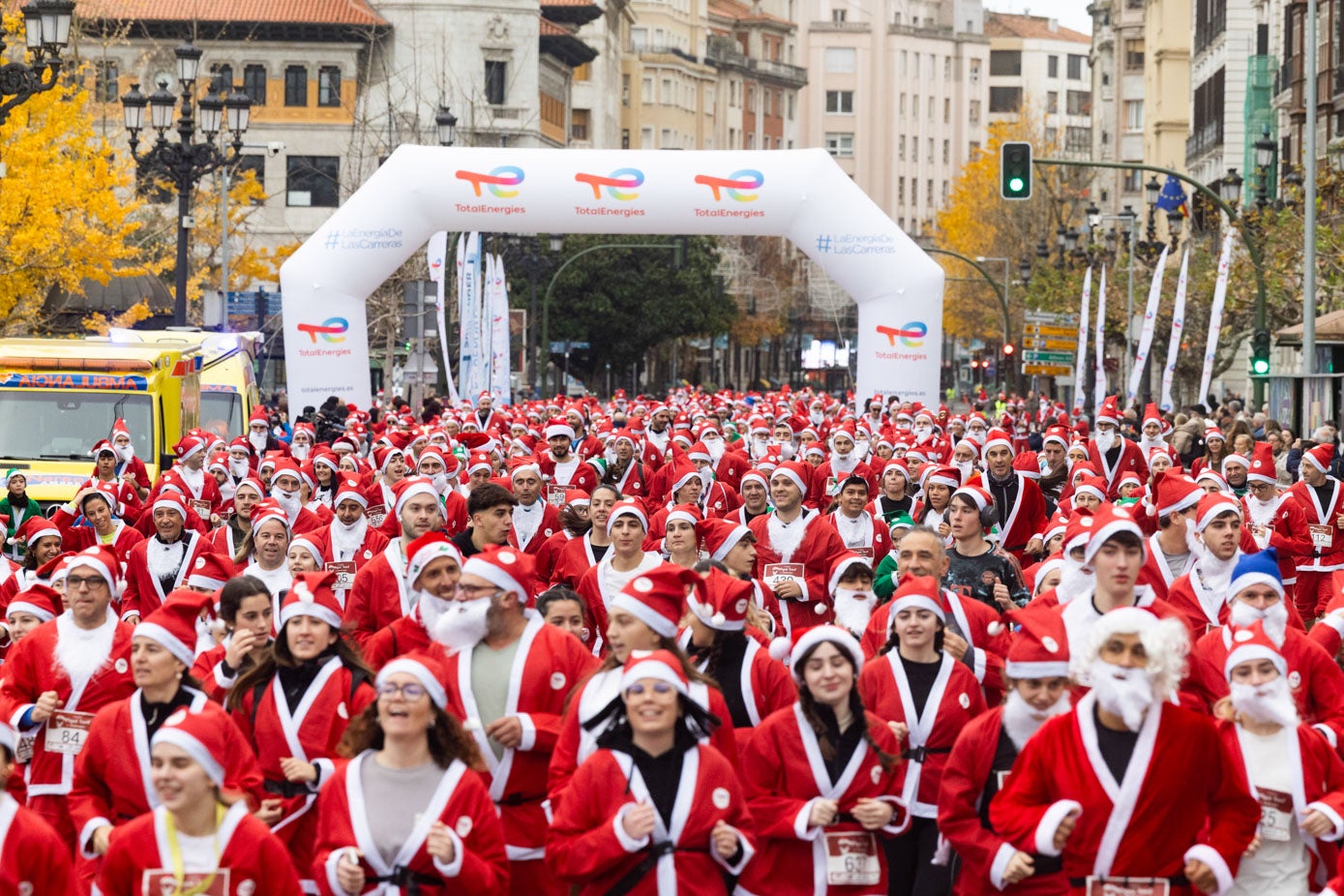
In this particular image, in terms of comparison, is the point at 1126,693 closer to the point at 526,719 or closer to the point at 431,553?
the point at 526,719

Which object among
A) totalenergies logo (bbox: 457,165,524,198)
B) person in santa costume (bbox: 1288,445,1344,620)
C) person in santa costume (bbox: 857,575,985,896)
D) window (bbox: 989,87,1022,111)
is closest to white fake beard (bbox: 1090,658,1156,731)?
person in santa costume (bbox: 857,575,985,896)

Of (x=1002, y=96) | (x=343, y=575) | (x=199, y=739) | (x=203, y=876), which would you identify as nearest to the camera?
(x=203, y=876)

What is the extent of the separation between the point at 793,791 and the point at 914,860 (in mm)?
1020

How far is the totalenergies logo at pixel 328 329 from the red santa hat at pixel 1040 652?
2592 centimetres

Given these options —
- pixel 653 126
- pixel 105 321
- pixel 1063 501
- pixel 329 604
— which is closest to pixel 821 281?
pixel 653 126

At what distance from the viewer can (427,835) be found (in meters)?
6.55

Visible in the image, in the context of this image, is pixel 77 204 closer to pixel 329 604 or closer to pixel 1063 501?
pixel 1063 501

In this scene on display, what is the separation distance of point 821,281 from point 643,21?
17065mm

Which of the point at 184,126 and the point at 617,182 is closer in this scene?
the point at 184,126

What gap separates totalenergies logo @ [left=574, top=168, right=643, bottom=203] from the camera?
106ft

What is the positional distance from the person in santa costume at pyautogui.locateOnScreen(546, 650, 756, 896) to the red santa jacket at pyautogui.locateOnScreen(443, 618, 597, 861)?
3.34 ft

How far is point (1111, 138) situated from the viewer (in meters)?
112

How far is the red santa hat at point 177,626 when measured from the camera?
7.77 meters

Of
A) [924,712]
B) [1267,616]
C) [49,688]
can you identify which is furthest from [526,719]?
[1267,616]
